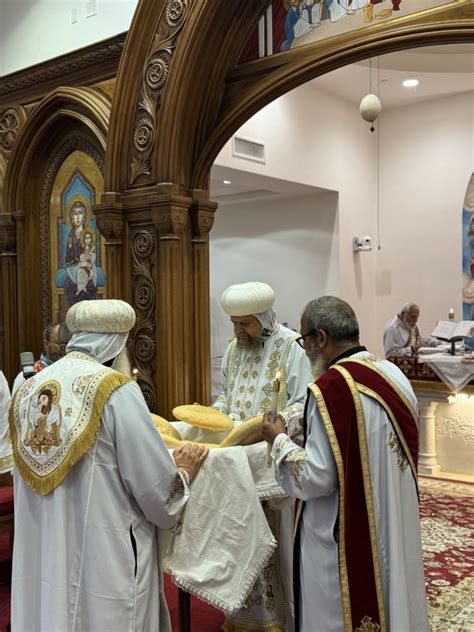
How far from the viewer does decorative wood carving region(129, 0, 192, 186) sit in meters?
5.70

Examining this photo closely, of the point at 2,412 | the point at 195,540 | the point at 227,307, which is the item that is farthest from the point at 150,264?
the point at 195,540

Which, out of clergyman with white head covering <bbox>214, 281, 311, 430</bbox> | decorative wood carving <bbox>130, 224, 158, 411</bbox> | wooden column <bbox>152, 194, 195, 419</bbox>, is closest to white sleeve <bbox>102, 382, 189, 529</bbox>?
clergyman with white head covering <bbox>214, 281, 311, 430</bbox>

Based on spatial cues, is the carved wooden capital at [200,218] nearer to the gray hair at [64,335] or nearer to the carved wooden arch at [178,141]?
the carved wooden arch at [178,141]

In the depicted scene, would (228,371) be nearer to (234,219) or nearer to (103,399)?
(103,399)

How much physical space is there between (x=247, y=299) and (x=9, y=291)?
4635 mm

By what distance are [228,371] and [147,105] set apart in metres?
3.03

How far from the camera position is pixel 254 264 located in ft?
40.9

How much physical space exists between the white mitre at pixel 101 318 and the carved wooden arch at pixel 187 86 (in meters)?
3.16

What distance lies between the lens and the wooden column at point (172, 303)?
18.7ft

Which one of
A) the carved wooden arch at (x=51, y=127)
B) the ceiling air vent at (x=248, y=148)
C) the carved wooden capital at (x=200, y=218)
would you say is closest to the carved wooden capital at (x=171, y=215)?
the carved wooden capital at (x=200, y=218)

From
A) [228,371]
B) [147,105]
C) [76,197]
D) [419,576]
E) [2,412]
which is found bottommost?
[419,576]

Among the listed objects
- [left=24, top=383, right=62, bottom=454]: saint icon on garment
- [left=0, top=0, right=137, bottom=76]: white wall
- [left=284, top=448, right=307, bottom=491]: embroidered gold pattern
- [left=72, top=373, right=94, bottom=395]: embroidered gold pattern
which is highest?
[left=0, top=0, right=137, bottom=76]: white wall

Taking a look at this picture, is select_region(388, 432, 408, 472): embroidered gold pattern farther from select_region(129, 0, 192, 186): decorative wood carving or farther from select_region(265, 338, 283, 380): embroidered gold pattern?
select_region(129, 0, 192, 186): decorative wood carving

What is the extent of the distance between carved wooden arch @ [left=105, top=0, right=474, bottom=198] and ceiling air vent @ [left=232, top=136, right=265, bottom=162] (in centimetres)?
320
